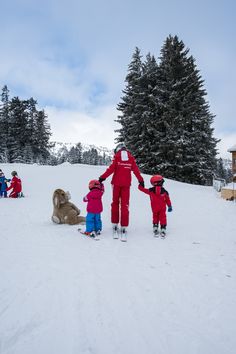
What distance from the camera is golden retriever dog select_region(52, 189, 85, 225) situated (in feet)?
19.5

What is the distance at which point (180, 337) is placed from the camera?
189 centimetres

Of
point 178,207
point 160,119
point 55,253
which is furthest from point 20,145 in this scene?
point 55,253

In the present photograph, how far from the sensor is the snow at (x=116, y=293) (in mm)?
1843

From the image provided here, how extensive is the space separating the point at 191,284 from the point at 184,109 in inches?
884

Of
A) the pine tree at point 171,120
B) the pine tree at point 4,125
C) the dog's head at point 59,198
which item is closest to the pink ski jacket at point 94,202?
the dog's head at point 59,198

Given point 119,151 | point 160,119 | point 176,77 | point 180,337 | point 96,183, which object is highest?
point 176,77

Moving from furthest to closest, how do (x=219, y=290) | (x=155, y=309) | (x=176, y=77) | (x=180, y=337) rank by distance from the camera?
(x=176, y=77) < (x=219, y=290) < (x=155, y=309) < (x=180, y=337)

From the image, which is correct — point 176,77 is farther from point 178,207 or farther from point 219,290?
point 219,290

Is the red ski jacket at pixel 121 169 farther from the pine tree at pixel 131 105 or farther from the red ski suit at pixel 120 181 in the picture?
the pine tree at pixel 131 105

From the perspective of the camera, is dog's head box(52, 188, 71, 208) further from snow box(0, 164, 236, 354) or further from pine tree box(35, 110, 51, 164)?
pine tree box(35, 110, 51, 164)

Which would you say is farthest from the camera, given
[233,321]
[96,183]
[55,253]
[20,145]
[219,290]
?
[20,145]

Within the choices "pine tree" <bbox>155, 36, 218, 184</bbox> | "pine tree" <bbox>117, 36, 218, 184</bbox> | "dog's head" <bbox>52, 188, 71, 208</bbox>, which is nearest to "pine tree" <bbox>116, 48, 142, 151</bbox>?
"pine tree" <bbox>117, 36, 218, 184</bbox>

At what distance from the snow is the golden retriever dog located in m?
0.62

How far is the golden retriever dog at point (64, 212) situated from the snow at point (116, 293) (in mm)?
618
